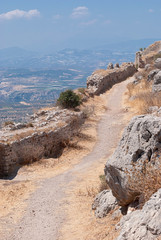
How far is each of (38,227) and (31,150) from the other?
5.82 metres

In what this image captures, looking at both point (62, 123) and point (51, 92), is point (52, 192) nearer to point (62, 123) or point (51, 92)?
point (62, 123)

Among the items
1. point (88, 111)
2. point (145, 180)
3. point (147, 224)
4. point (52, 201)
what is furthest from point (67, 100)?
point (147, 224)

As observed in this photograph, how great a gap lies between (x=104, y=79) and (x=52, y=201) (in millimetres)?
23243

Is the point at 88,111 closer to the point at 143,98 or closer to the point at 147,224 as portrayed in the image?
the point at 143,98

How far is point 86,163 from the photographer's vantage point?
12.4 meters

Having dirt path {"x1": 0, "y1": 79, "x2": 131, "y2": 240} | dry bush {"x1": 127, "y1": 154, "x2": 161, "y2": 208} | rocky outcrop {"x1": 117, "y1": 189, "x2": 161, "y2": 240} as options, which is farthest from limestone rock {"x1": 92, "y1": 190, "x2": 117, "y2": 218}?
rocky outcrop {"x1": 117, "y1": 189, "x2": 161, "y2": 240}

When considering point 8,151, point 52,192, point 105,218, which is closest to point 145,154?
point 105,218

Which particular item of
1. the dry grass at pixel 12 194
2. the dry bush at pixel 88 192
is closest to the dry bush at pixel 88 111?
the dry grass at pixel 12 194

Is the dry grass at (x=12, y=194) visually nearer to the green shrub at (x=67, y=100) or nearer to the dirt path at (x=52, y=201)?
the dirt path at (x=52, y=201)

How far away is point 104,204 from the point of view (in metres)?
7.05

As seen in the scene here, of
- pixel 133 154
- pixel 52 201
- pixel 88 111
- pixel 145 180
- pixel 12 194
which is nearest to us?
pixel 145 180

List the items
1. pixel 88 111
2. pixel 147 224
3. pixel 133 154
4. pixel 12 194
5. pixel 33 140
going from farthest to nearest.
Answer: pixel 88 111 → pixel 33 140 → pixel 12 194 → pixel 133 154 → pixel 147 224

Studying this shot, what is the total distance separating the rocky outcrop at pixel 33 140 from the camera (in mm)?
12039

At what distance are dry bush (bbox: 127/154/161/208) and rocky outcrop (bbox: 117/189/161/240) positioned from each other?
2.01 ft
